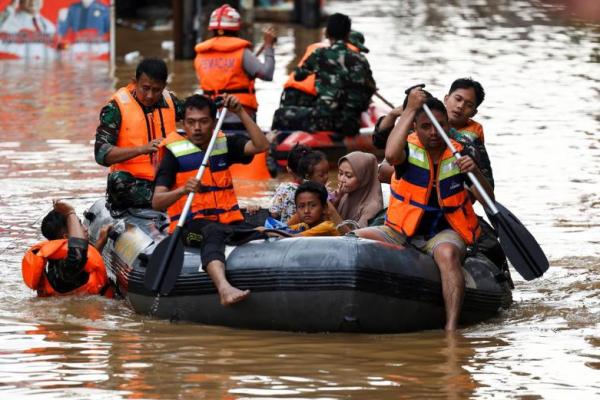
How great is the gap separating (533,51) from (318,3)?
5.71 metres

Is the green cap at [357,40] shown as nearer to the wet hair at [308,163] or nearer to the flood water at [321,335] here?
the flood water at [321,335]

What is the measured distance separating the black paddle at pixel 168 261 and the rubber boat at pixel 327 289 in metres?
0.12

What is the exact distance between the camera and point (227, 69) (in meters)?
14.7

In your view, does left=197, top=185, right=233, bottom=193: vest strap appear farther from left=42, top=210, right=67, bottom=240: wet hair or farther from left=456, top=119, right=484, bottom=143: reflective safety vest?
left=456, top=119, right=484, bottom=143: reflective safety vest

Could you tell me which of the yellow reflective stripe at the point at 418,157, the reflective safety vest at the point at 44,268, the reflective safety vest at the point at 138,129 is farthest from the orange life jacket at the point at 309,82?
the yellow reflective stripe at the point at 418,157

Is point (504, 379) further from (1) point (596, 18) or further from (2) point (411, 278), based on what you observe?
(1) point (596, 18)

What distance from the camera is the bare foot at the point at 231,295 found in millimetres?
8609

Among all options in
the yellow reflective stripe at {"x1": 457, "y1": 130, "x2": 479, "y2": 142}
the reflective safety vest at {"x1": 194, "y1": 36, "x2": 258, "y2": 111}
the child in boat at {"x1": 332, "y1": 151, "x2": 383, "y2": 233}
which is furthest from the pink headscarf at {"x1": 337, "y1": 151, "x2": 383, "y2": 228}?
the reflective safety vest at {"x1": 194, "y1": 36, "x2": 258, "y2": 111}

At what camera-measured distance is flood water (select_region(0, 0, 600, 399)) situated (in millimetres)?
7648

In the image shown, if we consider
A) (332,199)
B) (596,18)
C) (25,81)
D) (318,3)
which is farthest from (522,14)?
(332,199)

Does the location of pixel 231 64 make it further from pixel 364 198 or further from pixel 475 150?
pixel 475 150

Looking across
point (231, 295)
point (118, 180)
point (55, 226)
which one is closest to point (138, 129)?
point (118, 180)

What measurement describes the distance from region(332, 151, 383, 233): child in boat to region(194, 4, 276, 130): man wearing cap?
488 cm

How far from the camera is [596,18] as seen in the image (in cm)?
3297
